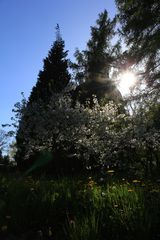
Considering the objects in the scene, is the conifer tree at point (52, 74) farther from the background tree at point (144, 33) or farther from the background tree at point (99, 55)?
the background tree at point (144, 33)

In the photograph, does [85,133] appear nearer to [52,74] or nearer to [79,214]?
[52,74]

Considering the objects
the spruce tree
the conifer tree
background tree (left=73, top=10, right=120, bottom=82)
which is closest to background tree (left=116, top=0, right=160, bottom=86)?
background tree (left=73, top=10, right=120, bottom=82)

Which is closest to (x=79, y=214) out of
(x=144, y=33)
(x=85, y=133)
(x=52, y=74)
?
(x=144, y=33)

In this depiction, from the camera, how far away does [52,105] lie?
2023 centimetres

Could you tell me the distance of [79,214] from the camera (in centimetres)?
460

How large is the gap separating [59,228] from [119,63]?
8.61m

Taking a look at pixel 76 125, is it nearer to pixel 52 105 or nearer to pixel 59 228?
pixel 52 105

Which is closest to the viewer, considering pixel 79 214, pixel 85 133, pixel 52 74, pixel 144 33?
pixel 79 214

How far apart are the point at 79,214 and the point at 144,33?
27.9ft

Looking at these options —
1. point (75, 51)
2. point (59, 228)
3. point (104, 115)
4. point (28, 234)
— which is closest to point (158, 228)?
point (59, 228)

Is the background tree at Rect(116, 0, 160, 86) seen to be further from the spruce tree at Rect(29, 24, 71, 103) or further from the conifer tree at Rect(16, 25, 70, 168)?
the spruce tree at Rect(29, 24, 71, 103)

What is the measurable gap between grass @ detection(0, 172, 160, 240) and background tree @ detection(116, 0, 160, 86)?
6.66m

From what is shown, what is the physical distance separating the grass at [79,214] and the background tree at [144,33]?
21.9 ft

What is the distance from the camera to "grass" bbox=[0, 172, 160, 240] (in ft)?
12.7
